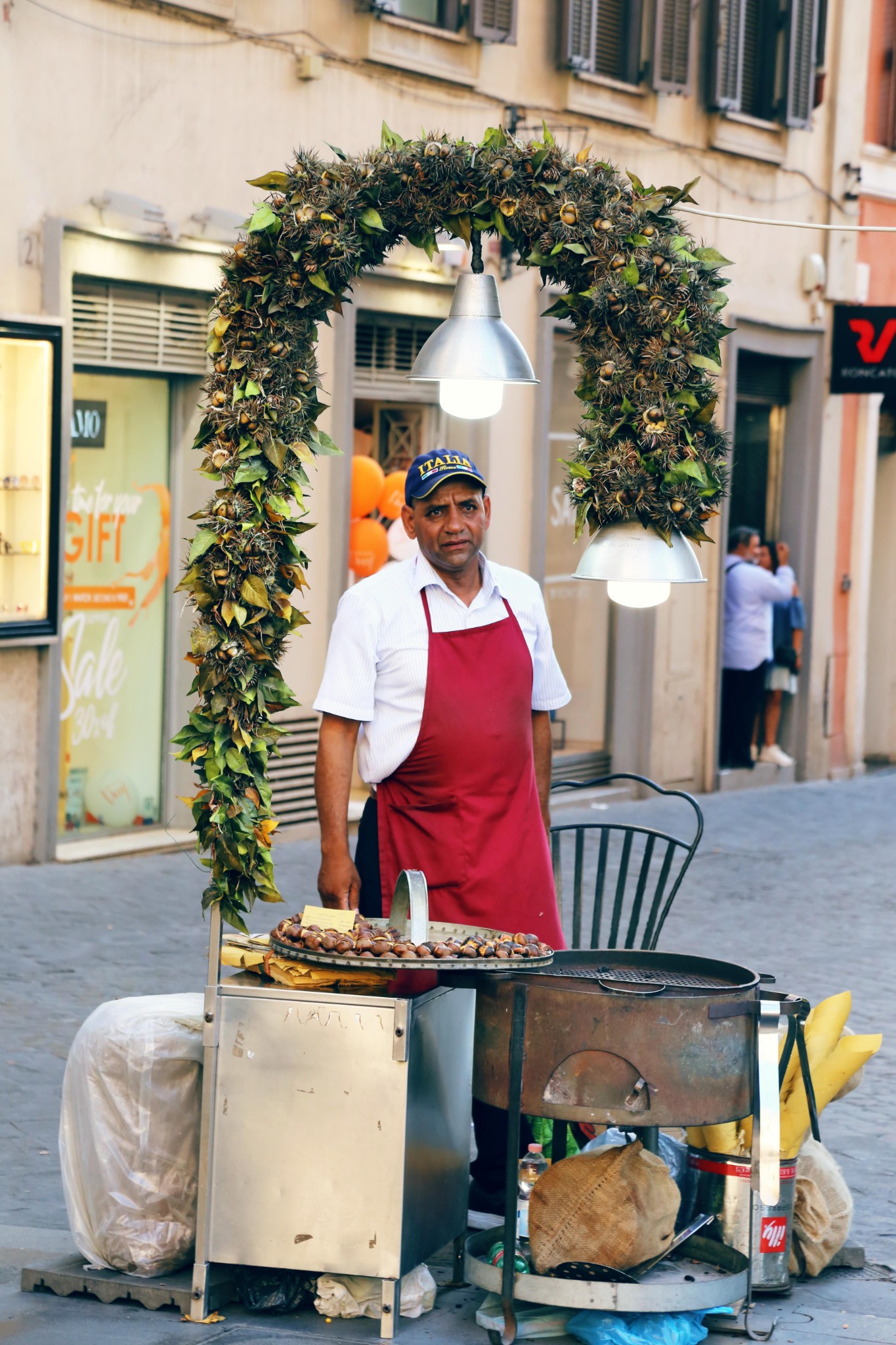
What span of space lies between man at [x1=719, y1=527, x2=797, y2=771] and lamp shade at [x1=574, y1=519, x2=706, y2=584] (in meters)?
10.4

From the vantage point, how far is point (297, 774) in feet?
36.9

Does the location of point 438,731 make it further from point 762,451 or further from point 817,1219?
point 762,451

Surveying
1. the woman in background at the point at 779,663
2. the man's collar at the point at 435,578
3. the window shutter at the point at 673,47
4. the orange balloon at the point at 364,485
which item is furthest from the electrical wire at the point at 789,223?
the man's collar at the point at 435,578

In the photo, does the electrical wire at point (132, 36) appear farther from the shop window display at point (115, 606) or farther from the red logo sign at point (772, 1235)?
the red logo sign at point (772, 1235)

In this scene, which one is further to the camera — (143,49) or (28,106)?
(143,49)

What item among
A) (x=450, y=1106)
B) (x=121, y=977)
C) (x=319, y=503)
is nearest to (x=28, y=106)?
(x=319, y=503)

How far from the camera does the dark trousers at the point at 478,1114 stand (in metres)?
4.87

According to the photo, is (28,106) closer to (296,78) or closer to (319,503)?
(296,78)

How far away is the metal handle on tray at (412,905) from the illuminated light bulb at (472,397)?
52.9 inches

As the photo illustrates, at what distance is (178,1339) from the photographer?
13.7ft

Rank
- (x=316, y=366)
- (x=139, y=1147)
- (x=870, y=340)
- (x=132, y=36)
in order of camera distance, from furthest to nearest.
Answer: (x=870, y=340) < (x=132, y=36) < (x=316, y=366) < (x=139, y=1147)

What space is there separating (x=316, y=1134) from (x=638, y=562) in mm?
1496

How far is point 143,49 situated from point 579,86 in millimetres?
4026

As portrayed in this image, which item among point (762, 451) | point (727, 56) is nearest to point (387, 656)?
point (727, 56)
